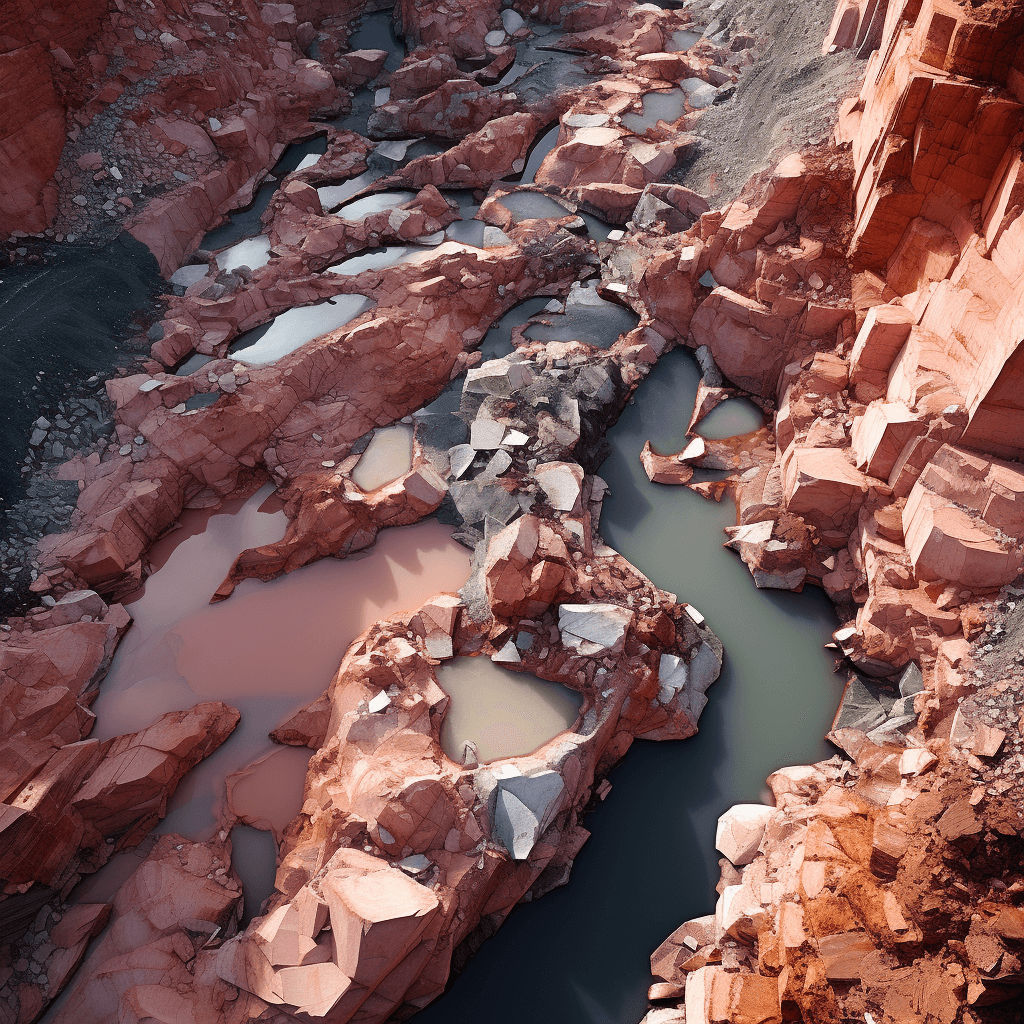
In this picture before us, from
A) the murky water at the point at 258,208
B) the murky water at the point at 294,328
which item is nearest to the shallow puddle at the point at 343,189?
the murky water at the point at 258,208

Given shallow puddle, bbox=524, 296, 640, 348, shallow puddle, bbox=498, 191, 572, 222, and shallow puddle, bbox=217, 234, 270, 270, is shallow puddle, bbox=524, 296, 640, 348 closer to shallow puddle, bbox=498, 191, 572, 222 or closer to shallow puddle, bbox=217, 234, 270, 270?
shallow puddle, bbox=498, 191, 572, 222

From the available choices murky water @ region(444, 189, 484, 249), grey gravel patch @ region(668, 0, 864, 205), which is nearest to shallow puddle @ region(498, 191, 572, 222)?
murky water @ region(444, 189, 484, 249)

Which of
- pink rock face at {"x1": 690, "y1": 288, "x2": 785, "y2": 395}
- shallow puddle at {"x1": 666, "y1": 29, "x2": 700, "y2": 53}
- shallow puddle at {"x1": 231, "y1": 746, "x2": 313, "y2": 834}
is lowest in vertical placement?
shallow puddle at {"x1": 231, "y1": 746, "x2": 313, "y2": 834}

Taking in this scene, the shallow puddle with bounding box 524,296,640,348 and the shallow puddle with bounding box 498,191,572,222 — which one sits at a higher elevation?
the shallow puddle with bounding box 498,191,572,222

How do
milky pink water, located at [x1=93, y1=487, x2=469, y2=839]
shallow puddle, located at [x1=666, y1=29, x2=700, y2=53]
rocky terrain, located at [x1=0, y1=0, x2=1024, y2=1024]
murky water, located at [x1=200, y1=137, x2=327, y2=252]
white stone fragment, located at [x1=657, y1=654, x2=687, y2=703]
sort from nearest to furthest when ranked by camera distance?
rocky terrain, located at [x1=0, y1=0, x2=1024, y2=1024] < milky pink water, located at [x1=93, y1=487, x2=469, y2=839] < white stone fragment, located at [x1=657, y1=654, x2=687, y2=703] < murky water, located at [x1=200, y1=137, x2=327, y2=252] < shallow puddle, located at [x1=666, y1=29, x2=700, y2=53]

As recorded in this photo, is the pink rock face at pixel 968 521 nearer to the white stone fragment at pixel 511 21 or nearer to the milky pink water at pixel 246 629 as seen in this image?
the milky pink water at pixel 246 629

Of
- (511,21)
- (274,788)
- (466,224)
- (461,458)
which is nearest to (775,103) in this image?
(466,224)

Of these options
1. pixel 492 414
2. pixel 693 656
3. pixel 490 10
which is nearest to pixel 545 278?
pixel 492 414

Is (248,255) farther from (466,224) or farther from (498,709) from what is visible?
(498,709)
